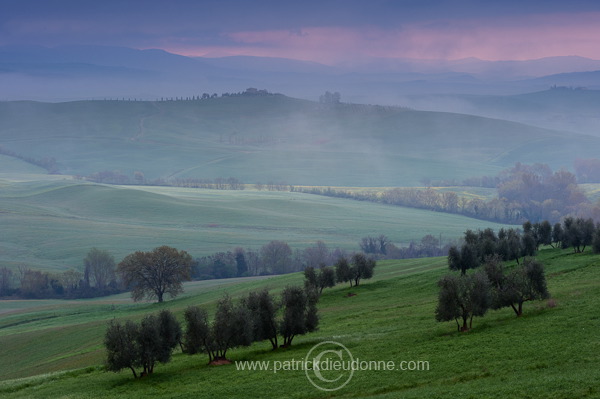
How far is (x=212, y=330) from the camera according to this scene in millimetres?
50438

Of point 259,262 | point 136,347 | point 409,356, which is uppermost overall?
point 136,347

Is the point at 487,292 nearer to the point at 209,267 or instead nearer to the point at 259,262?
the point at 209,267

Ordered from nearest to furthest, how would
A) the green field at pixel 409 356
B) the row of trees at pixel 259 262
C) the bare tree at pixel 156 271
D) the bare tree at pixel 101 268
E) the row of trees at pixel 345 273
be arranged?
the green field at pixel 409 356
the row of trees at pixel 345 273
the bare tree at pixel 156 271
the bare tree at pixel 101 268
the row of trees at pixel 259 262

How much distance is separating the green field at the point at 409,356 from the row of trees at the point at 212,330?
1253 mm

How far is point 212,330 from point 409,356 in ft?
55.3

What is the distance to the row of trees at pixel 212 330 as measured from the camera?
48.1 metres

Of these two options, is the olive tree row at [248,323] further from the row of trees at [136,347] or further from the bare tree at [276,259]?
the bare tree at [276,259]

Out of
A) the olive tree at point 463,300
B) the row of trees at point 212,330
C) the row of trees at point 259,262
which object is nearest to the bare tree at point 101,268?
the row of trees at point 259,262

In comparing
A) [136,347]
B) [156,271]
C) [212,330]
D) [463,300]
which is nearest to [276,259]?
[156,271]

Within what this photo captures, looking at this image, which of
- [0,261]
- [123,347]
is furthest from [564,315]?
[0,261]

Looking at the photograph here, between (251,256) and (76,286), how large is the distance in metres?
44.9

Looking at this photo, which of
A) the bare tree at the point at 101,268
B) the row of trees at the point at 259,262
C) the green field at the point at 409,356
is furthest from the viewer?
the row of trees at the point at 259,262

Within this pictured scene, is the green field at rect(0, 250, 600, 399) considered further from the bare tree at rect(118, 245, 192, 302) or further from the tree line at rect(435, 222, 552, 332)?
the bare tree at rect(118, 245, 192, 302)

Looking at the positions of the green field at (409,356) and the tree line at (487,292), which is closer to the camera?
the green field at (409,356)
